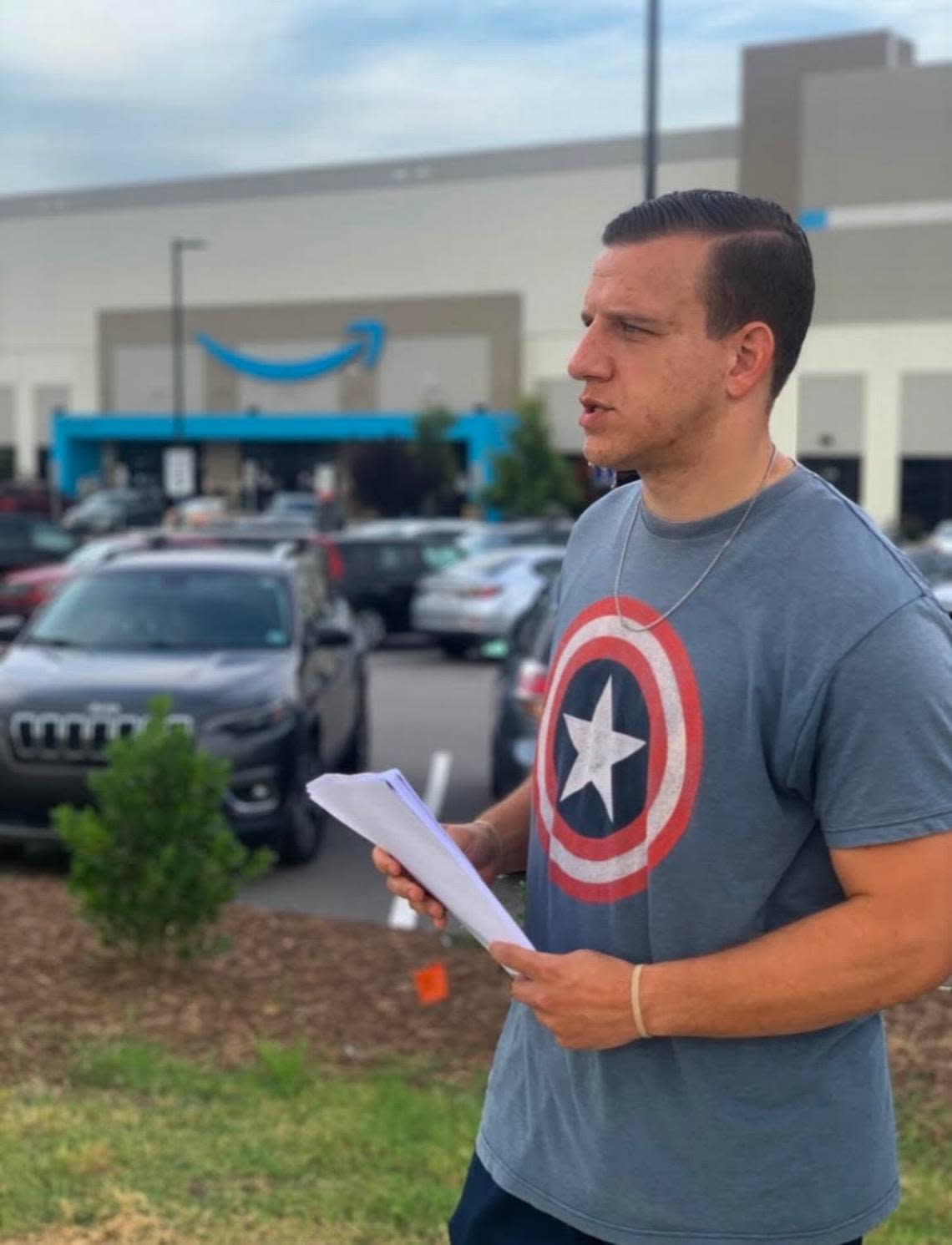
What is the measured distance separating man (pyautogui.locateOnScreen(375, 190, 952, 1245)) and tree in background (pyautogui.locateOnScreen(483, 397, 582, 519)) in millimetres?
49422

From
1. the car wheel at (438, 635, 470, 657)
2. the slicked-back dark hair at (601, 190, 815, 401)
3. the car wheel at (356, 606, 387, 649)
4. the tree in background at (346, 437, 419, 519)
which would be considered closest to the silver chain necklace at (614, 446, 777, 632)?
the slicked-back dark hair at (601, 190, 815, 401)

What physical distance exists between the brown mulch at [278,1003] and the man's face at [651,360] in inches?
115

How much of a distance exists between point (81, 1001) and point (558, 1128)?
3.81 meters

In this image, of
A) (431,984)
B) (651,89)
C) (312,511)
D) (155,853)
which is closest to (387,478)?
(312,511)

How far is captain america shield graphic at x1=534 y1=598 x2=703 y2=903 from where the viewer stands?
2.07 meters

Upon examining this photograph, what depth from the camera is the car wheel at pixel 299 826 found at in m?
8.69

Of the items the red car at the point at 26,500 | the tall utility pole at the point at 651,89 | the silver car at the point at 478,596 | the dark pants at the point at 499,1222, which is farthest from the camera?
the red car at the point at 26,500

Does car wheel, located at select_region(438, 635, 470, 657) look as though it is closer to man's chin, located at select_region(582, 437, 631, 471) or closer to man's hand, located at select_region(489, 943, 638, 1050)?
man's chin, located at select_region(582, 437, 631, 471)

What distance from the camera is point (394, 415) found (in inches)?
2469

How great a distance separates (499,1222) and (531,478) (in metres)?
50.8

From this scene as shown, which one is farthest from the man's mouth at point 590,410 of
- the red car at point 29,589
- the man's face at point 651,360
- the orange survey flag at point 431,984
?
the red car at point 29,589

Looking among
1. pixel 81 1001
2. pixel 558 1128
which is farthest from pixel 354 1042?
pixel 558 1128

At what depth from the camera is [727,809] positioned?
204 centimetres

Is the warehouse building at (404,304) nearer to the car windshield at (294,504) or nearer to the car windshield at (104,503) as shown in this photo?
the car windshield at (104,503)
